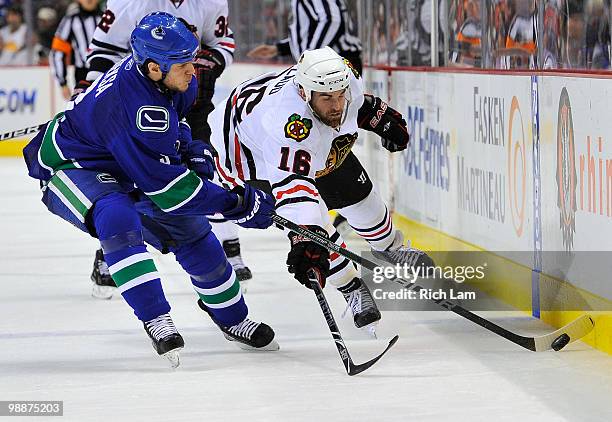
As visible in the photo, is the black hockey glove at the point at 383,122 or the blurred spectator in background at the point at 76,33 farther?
the blurred spectator in background at the point at 76,33

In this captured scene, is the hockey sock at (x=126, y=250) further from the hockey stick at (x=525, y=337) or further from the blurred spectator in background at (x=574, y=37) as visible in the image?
the blurred spectator in background at (x=574, y=37)

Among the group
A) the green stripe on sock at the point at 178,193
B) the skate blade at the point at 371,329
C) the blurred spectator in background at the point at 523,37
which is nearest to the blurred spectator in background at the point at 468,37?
the blurred spectator in background at the point at 523,37

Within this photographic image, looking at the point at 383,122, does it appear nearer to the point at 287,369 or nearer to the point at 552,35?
the point at 552,35

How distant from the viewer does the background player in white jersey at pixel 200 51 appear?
5023 mm

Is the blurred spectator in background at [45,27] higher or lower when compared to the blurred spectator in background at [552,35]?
lower

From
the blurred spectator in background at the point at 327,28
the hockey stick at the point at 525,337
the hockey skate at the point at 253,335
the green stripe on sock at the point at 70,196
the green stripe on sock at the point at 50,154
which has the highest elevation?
the blurred spectator in background at the point at 327,28

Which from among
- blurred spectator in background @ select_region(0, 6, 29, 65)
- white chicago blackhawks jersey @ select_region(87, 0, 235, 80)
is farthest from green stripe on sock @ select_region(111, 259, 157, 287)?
blurred spectator in background @ select_region(0, 6, 29, 65)

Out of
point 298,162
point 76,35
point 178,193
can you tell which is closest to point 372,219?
point 298,162

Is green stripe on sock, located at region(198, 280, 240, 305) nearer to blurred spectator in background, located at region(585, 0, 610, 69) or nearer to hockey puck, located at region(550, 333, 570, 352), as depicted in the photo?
Result: hockey puck, located at region(550, 333, 570, 352)

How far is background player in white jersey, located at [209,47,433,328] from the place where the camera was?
12.5 feet

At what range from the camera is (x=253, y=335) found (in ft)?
12.5

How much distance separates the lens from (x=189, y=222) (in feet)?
12.3

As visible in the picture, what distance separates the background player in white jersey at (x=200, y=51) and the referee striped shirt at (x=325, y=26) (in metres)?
1.43

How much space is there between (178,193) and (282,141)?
44cm
